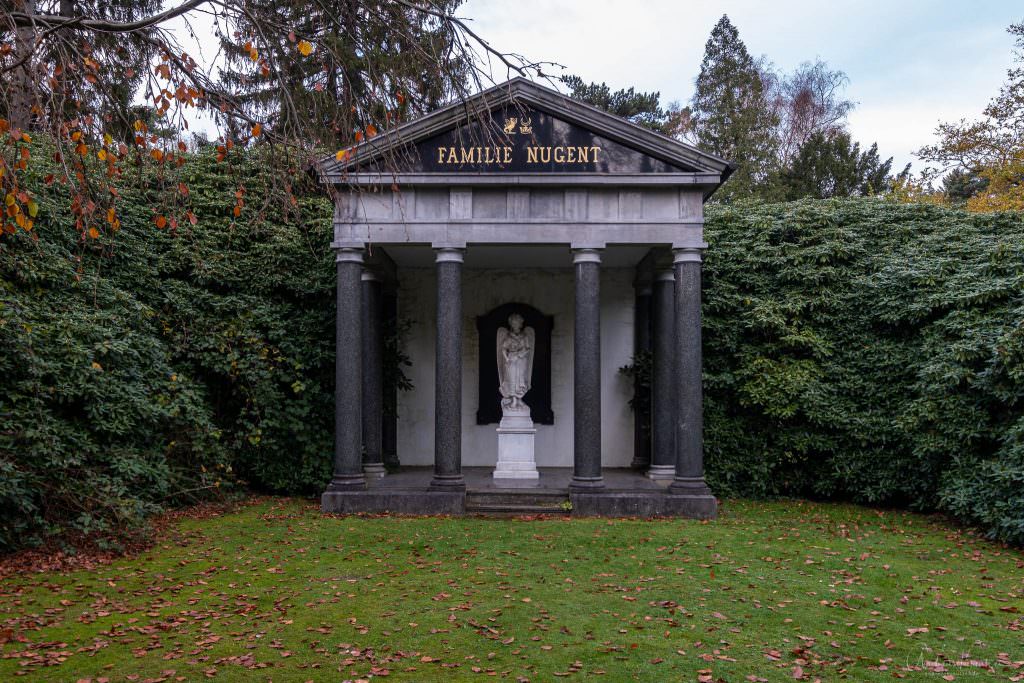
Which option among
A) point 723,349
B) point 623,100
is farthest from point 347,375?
point 623,100

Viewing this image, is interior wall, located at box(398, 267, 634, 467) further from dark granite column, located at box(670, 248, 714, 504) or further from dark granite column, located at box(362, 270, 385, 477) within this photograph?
dark granite column, located at box(670, 248, 714, 504)

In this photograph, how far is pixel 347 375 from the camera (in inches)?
448

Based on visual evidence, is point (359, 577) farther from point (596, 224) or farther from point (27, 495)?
point (596, 224)

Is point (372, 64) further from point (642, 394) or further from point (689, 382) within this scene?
point (642, 394)

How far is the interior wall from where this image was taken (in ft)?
48.4

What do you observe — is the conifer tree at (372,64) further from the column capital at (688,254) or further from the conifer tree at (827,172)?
the conifer tree at (827,172)

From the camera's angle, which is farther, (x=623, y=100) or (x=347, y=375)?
(x=623, y=100)

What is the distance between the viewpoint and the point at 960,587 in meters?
7.66

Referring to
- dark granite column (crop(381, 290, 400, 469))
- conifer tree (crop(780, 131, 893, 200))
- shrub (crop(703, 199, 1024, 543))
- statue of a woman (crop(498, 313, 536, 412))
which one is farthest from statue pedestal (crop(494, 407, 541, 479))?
conifer tree (crop(780, 131, 893, 200))

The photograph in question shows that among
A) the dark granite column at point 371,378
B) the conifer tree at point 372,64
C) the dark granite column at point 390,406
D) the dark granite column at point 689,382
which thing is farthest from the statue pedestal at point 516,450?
the conifer tree at point 372,64

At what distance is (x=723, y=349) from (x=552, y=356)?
10.5 ft

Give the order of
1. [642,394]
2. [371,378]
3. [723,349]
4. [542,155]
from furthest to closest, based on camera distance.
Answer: [642,394] → [723,349] → [371,378] → [542,155]

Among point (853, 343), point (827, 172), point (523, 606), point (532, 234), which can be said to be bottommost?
point (523, 606)

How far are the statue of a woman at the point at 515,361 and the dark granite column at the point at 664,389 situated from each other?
221 centimetres
